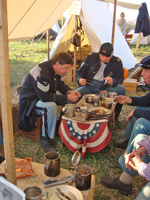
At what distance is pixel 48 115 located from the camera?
2.75 meters

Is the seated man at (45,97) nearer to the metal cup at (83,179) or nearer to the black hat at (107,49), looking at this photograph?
the black hat at (107,49)

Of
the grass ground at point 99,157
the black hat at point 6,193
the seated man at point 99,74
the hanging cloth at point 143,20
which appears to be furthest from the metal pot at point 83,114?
the hanging cloth at point 143,20

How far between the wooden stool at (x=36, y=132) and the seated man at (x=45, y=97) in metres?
0.07

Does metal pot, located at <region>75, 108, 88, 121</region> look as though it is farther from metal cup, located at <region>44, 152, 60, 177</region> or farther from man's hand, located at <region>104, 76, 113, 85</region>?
man's hand, located at <region>104, 76, 113, 85</region>

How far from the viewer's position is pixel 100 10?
625cm

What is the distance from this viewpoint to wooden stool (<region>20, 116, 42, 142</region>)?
9.52ft

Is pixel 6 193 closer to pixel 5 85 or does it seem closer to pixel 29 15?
pixel 5 85

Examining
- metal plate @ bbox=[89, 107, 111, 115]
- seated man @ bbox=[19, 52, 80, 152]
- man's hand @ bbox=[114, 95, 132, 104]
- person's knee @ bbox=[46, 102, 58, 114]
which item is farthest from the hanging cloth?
person's knee @ bbox=[46, 102, 58, 114]

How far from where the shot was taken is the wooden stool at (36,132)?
2.90 meters

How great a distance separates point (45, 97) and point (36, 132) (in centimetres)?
61

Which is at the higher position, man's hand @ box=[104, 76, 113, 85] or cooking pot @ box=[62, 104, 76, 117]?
man's hand @ box=[104, 76, 113, 85]

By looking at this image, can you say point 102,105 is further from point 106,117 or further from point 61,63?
point 61,63

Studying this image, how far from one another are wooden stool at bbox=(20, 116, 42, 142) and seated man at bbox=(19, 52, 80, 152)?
66 millimetres

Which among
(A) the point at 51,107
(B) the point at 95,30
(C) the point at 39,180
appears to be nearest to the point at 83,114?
(A) the point at 51,107
